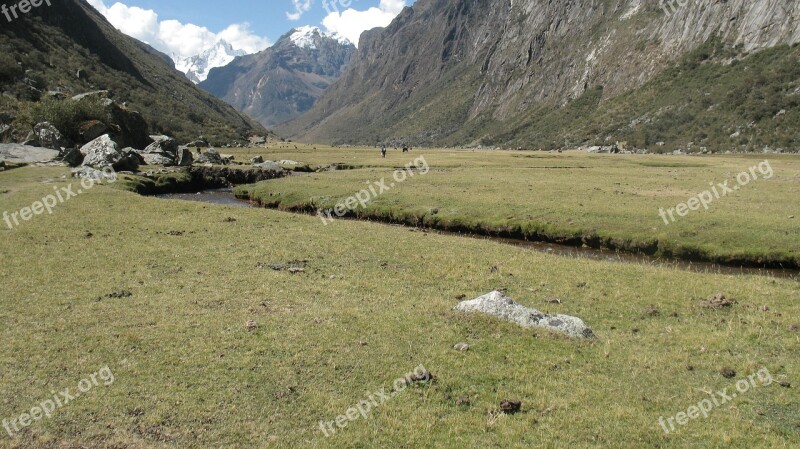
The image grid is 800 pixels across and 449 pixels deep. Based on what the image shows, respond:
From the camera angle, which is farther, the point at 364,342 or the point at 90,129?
the point at 90,129

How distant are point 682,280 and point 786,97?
540 feet

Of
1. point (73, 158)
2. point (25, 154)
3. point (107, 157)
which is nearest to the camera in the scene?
point (107, 157)

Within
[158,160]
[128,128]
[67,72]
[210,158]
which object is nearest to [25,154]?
[158,160]

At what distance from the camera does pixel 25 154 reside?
68.4 meters

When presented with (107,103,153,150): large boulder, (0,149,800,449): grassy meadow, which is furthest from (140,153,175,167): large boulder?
(0,149,800,449): grassy meadow

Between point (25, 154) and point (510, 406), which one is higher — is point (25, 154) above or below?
above

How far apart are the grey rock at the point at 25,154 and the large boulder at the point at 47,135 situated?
4196mm

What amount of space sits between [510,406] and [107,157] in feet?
218

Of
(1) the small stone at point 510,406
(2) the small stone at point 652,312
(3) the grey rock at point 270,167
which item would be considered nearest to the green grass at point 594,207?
(3) the grey rock at point 270,167

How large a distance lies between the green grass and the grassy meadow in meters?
0.74

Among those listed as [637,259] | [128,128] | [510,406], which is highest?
[128,128]

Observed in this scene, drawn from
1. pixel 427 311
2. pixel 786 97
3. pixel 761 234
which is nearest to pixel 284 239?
pixel 427 311

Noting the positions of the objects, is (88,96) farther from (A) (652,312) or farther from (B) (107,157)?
(A) (652,312)

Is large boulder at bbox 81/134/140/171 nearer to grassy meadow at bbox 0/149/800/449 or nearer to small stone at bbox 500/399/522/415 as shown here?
grassy meadow at bbox 0/149/800/449
